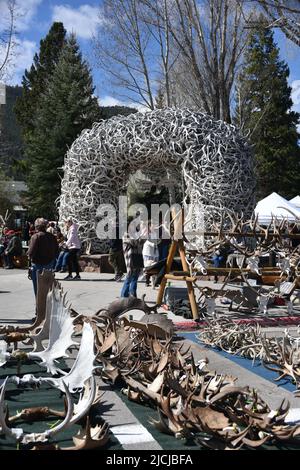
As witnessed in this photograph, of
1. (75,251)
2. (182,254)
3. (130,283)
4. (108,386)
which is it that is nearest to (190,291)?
(182,254)

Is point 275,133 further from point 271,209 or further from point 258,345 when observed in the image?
point 258,345

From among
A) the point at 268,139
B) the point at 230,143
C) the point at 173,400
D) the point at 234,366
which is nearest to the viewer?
the point at 173,400

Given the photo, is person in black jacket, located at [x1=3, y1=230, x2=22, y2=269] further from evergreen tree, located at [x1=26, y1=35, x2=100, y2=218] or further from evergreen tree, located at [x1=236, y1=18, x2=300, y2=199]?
evergreen tree, located at [x1=236, y1=18, x2=300, y2=199]

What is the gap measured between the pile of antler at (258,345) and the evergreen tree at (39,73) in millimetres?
32181

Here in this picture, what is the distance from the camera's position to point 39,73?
121 ft

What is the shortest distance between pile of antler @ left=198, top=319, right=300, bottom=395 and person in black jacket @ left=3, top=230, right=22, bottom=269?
11.0 metres

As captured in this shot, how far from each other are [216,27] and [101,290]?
14.1 meters

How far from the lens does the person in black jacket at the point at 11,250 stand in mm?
16469

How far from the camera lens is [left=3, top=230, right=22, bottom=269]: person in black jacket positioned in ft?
54.0

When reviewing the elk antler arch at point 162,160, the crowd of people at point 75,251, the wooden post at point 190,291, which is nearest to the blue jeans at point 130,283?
the crowd of people at point 75,251

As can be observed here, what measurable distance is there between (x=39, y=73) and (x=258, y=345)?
35182 millimetres

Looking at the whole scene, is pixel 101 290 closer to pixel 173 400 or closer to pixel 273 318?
pixel 273 318

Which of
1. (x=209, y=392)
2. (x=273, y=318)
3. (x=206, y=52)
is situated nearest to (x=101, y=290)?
(x=273, y=318)

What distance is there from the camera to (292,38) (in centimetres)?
1512
